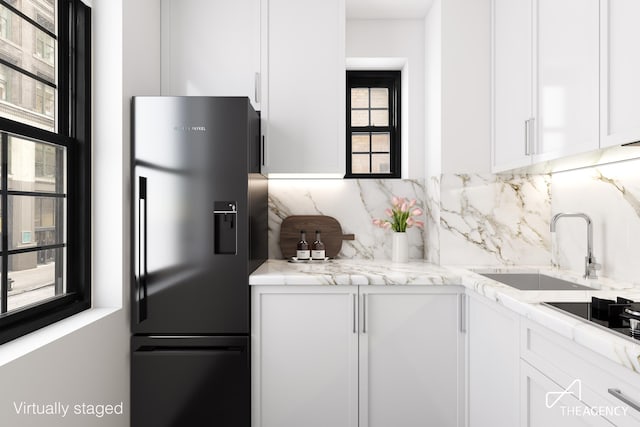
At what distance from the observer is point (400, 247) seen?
254 centimetres

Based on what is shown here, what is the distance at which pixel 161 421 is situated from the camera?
1959 millimetres

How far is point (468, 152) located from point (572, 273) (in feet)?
2.83

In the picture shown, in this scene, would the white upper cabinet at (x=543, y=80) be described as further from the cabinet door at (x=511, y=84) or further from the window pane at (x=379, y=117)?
the window pane at (x=379, y=117)

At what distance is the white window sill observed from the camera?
1300 millimetres

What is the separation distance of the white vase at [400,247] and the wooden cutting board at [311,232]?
1.15 ft

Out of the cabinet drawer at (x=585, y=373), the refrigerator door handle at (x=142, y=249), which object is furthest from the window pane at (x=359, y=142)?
the cabinet drawer at (x=585, y=373)

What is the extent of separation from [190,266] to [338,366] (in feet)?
2.99

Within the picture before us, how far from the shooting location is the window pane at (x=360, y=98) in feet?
9.57

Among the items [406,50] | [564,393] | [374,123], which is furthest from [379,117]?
[564,393]

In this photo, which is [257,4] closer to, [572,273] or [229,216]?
[229,216]

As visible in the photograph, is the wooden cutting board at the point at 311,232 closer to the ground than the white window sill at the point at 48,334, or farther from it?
farther from it

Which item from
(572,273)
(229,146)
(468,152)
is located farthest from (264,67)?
(572,273)

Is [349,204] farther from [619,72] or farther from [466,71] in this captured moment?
[619,72]

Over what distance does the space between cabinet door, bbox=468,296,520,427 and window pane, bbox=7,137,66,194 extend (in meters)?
1.96
